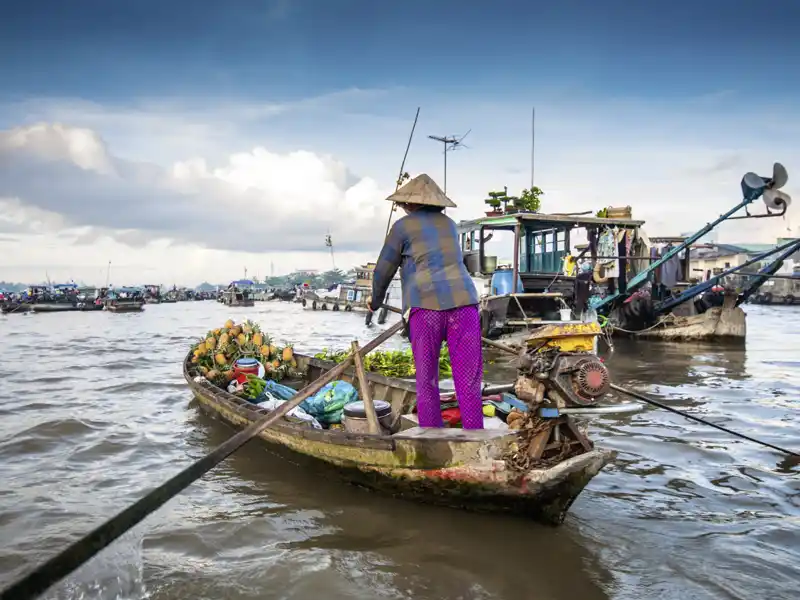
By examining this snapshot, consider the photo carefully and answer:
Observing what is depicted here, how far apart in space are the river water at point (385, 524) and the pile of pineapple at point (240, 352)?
891 millimetres

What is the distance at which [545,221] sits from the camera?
1221 cm

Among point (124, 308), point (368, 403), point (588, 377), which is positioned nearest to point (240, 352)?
point (368, 403)

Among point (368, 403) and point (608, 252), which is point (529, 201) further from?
point (368, 403)

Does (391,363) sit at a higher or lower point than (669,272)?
lower

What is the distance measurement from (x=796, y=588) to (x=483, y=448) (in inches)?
71.8

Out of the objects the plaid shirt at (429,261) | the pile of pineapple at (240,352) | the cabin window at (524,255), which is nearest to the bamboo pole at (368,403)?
the plaid shirt at (429,261)

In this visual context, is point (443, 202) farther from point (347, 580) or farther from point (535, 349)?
point (347, 580)

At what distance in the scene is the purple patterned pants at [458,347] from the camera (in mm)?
3854

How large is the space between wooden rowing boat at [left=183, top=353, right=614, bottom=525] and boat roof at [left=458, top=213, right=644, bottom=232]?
8.68 metres

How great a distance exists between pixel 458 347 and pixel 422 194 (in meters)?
1.09

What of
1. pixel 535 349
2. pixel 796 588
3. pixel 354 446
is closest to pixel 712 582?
pixel 796 588

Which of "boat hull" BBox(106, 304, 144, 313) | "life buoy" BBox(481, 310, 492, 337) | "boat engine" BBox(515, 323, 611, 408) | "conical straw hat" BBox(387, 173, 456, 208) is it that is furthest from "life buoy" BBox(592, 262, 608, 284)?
"boat hull" BBox(106, 304, 144, 313)

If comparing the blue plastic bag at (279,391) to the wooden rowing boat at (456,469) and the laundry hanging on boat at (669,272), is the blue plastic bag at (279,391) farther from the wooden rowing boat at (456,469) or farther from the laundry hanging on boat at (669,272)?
the laundry hanging on boat at (669,272)

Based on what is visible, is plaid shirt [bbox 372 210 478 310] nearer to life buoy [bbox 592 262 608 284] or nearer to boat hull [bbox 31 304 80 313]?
life buoy [bbox 592 262 608 284]
